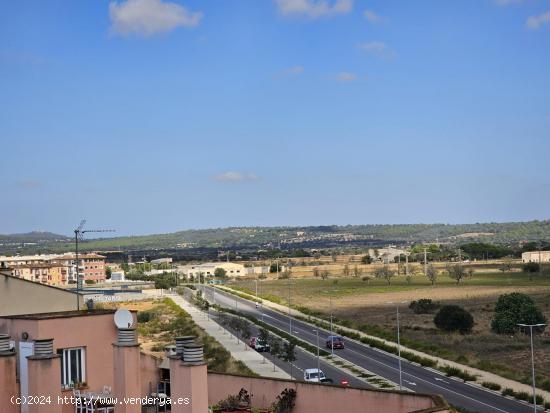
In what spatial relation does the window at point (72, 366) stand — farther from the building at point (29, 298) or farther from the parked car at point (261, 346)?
the parked car at point (261, 346)

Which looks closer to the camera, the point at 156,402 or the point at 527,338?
the point at 156,402

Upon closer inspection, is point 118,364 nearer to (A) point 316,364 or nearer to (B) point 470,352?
(A) point 316,364

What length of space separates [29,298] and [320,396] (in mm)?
8116

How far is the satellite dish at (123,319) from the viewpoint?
634 inches

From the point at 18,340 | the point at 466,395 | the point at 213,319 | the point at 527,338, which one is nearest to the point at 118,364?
the point at 18,340

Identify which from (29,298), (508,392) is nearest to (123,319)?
(29,298)

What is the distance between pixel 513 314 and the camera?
213 feet

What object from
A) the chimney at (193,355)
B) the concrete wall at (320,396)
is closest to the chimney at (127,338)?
the chimney at (193,355)

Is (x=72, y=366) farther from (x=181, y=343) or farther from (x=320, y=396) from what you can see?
(x=320, y=396)

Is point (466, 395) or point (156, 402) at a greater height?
point (156, 402)

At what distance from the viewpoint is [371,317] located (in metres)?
86.2

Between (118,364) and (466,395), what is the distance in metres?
29.9

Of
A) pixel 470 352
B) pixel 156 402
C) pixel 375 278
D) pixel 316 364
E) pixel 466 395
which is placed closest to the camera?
pixel 156 402

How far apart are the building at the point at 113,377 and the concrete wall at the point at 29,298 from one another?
11.0 ft
